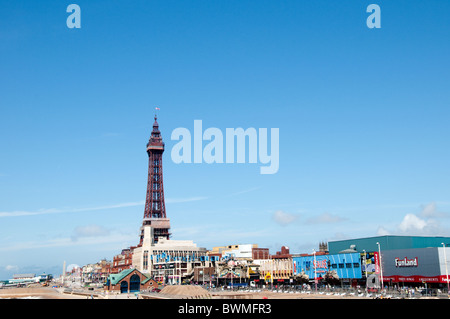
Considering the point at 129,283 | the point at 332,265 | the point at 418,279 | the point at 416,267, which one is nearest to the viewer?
the point at 418,279

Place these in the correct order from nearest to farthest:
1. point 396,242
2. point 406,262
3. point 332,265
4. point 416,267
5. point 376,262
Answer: point 416,267 → point 406,262 → point 376,262 → point 332,265 → point 396,242

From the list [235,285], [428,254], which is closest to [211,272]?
[235,285]

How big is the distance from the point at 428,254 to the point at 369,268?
55.4 ft

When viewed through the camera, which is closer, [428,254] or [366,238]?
[428,254]

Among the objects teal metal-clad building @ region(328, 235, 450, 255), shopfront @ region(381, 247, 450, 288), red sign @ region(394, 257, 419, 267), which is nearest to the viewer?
shopfront @ region(381, 247, 450, 288)

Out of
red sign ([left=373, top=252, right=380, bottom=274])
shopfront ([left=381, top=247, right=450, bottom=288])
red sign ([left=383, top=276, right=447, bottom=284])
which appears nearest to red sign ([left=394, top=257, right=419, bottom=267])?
shopfront ([left=381, top=247, right=450, bottom=288])

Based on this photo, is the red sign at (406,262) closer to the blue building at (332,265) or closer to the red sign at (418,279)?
the red sign at (418,279)

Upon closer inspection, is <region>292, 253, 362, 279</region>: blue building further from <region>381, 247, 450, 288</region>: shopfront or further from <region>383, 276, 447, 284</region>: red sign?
<region>383, 276, 447, 284</region>: red sign

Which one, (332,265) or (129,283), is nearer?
(332,265)

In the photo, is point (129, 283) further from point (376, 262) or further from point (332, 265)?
point (376, 262)

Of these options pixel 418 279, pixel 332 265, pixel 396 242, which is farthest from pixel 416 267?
pixel 332 265
